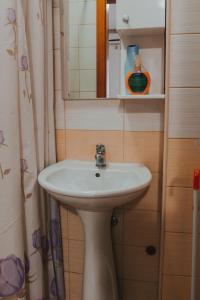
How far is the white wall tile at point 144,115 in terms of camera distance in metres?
1.27

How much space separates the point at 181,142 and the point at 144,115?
0.28 m

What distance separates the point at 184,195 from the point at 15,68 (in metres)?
0.84

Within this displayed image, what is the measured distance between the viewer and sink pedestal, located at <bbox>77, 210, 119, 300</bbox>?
1.19m

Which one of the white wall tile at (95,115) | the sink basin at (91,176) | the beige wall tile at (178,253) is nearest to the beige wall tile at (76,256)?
the sink basin at (91,176)

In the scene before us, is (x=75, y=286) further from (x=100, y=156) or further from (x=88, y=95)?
(x=88, y=95)

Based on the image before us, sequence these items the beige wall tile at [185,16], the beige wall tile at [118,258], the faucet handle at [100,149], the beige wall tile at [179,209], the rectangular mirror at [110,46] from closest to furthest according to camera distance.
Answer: the beige wall tile at [185,16]
the beige wall tile at [179,209]
the rectangular mirror at [110,46]
the faucet handle at [100,149]
the beige wall tile at [118,258]

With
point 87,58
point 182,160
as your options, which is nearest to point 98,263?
point 182,160

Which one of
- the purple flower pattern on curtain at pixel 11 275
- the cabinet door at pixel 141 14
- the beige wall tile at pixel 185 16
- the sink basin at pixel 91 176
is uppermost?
the cabinet door at pixel 141 14

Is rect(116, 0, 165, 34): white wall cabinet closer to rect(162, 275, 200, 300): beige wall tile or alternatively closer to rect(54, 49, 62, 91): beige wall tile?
rect(54, 49, 62, 91): beige wall tile

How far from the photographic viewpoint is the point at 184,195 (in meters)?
1.10

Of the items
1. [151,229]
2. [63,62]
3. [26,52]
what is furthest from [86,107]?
[151,229]

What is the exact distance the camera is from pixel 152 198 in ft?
4.37

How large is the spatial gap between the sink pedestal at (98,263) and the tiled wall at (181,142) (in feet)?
0.84

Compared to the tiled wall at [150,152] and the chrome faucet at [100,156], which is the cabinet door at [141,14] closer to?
the tiled wall at [150,152]
